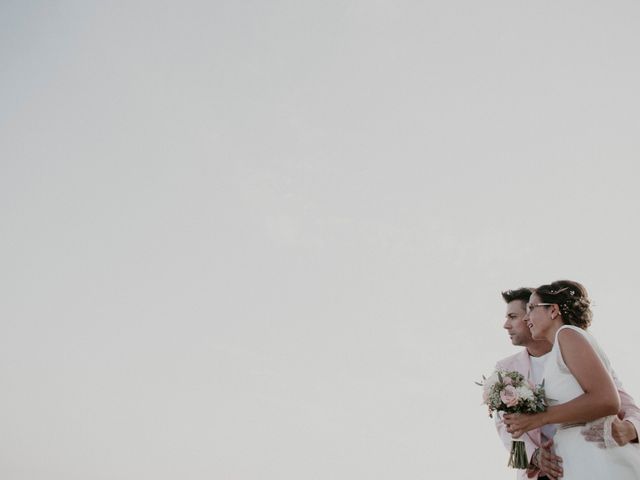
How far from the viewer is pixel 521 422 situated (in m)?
4.47

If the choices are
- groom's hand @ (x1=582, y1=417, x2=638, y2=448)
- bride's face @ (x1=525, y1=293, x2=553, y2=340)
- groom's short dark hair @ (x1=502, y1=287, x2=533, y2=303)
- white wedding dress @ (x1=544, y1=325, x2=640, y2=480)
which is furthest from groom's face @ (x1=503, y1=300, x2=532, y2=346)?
groom's hand @ (x1=582, y1=417, x2=638, y2=448)

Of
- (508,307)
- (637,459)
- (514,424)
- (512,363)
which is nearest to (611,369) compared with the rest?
(637,459)

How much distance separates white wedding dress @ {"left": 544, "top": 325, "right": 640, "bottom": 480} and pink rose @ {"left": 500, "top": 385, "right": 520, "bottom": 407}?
0.37 meters

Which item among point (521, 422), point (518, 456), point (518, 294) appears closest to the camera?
point (521, 422)

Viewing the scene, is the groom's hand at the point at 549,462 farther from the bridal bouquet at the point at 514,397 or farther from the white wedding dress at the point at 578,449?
the bridal bouquet at the point at 514,397

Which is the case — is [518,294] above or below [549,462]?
above

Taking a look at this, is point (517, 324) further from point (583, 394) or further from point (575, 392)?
point (583, 394)

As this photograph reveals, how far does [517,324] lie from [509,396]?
2.26 m

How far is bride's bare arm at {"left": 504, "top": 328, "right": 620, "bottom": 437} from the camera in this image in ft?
13.3

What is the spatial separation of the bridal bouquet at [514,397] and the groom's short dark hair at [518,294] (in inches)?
82.6

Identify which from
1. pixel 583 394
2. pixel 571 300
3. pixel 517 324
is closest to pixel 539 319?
pixel 571 300

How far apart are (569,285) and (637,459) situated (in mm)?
1778

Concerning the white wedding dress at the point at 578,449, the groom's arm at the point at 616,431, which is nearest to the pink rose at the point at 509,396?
the white wedding dress at the point at 578,449

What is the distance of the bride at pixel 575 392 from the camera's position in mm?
4070
